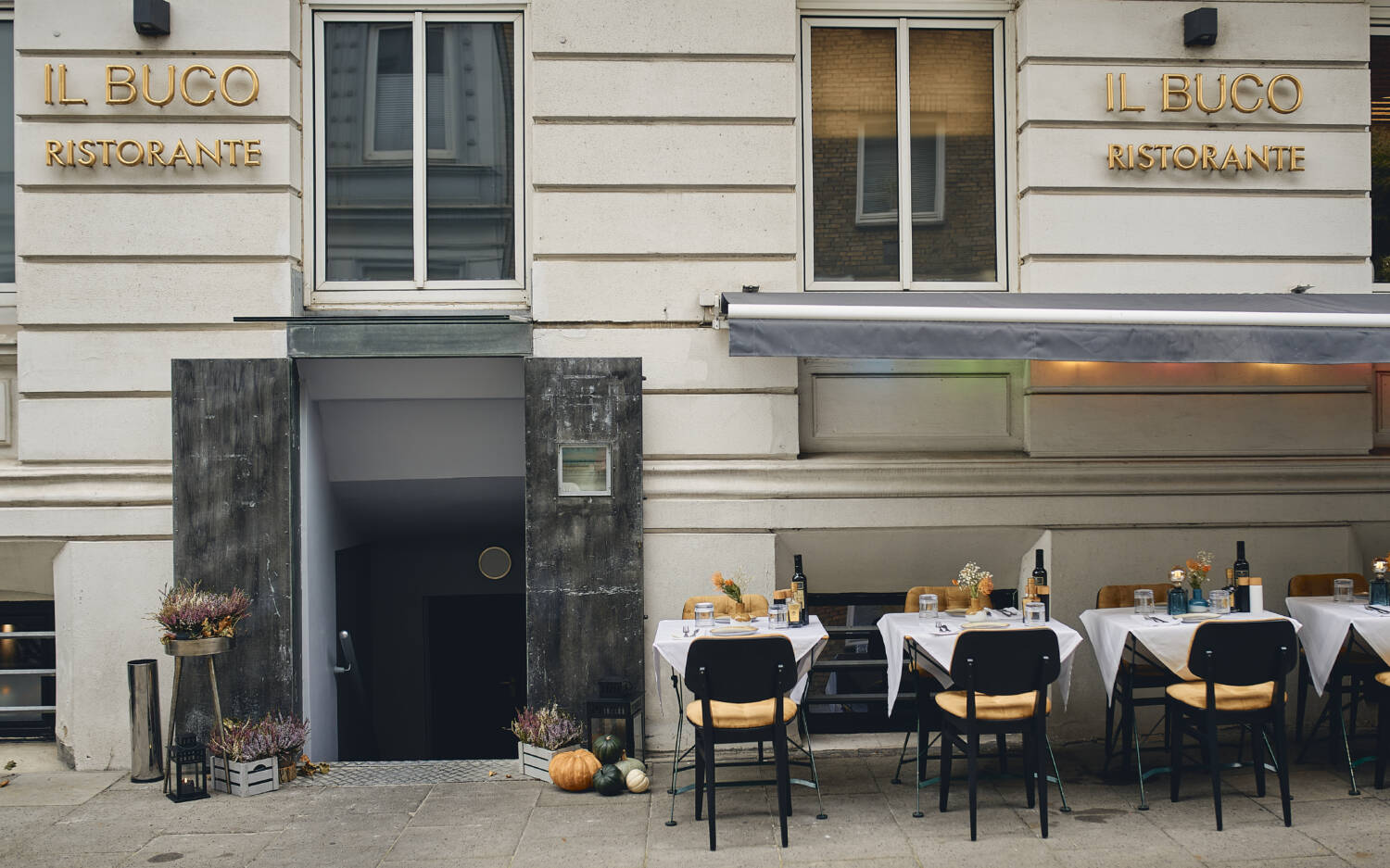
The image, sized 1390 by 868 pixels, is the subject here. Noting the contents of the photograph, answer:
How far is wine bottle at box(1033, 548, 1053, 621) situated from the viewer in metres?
6.72

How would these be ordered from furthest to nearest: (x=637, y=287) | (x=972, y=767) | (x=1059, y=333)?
(x=637, y=287) < (x=1059, y=333) < (x=972, y=767)

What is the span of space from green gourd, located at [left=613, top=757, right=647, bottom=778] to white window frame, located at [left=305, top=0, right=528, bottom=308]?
3.45 meters

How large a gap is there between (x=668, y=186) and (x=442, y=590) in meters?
5.00

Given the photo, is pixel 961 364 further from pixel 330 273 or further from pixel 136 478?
pixel 136 478

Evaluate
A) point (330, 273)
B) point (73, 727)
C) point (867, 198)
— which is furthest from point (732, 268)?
point (73, 727)

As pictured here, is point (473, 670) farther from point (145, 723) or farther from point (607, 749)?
point (607, 749)

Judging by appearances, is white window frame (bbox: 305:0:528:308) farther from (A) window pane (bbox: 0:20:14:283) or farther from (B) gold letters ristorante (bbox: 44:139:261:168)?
(A) window pane (bbox: 0:20:14:283)

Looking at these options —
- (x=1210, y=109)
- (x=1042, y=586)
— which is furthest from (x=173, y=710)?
(x=1210, y=109)

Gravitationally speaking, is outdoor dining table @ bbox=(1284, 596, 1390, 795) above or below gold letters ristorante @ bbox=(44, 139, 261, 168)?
below

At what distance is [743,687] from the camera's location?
19.1 feet

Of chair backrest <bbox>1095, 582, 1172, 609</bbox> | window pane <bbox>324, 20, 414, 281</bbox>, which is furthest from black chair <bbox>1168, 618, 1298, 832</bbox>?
window pane <bbox>324, 20, 414, 281</bbox>

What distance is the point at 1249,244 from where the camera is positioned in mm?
7902

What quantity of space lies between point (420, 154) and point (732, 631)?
4.43 m

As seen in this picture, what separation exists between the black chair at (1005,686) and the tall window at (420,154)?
4411mm
